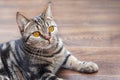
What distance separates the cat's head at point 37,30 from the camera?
5.29 feet

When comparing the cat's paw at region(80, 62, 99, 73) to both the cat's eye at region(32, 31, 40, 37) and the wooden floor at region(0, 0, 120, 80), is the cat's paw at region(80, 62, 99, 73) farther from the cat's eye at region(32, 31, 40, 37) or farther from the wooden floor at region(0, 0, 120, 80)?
the cat's eye at region(32, 31, 40, 37)

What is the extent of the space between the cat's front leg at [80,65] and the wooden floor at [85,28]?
31 mm

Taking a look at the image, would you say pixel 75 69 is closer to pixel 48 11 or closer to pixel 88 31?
pixel 48 11

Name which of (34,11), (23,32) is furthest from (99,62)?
(34,11)

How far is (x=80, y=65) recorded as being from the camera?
184 cm

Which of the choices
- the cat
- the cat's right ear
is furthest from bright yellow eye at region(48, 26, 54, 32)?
the cat's right ear

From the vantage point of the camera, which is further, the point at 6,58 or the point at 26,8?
the point at 26,8

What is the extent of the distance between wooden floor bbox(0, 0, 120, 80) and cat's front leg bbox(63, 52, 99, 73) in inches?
1.2

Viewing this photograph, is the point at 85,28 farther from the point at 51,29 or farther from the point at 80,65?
the point at 51,29

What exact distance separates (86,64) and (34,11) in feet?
3.95

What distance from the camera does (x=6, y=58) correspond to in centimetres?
174

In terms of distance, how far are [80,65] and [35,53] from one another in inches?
12.3

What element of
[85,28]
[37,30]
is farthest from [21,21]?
[85,28]

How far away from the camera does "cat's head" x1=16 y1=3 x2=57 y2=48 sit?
1612 millimetres
